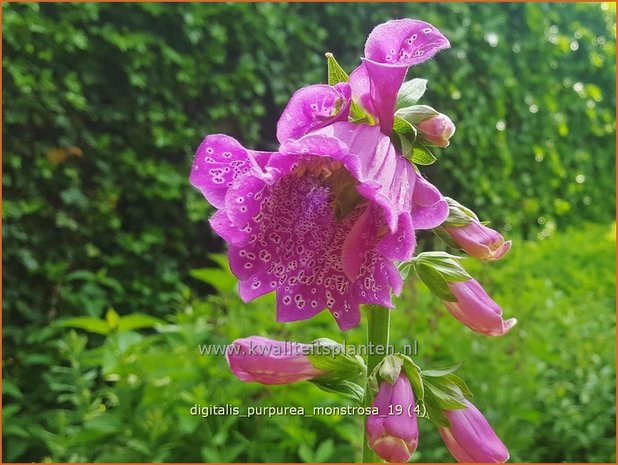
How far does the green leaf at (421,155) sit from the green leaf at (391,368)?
7.0 inches

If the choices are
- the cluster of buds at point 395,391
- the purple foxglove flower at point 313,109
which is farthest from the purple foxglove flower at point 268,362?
the purple foxglove flower at point 313,109

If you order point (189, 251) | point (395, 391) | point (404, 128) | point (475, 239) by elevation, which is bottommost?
point (189, 251)

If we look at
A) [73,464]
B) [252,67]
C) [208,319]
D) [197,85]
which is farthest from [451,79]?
[73,464]

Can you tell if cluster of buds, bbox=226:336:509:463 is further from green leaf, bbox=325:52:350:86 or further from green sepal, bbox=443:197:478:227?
green leaf, bbox=325:52:350:86

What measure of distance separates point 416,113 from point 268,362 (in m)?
0.27

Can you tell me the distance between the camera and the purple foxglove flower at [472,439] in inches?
24.1

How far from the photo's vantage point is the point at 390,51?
582 mm

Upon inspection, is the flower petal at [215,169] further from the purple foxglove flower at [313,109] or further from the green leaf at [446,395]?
the green leaf at [446,395]

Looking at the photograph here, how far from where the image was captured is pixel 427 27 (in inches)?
22.9

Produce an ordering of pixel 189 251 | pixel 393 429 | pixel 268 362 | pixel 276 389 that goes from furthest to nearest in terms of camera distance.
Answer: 1. pixel 189 251
2. pixel 276 389
3. pixel 268 362
4. pixel 393 429

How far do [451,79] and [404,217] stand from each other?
3.07 metres

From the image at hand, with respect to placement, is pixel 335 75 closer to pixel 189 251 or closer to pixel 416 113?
pixel 416 113

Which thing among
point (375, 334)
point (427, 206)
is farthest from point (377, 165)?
point (375, 334)

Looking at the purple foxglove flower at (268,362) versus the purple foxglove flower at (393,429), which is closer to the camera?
the purple foxglove flower at (393,429)
